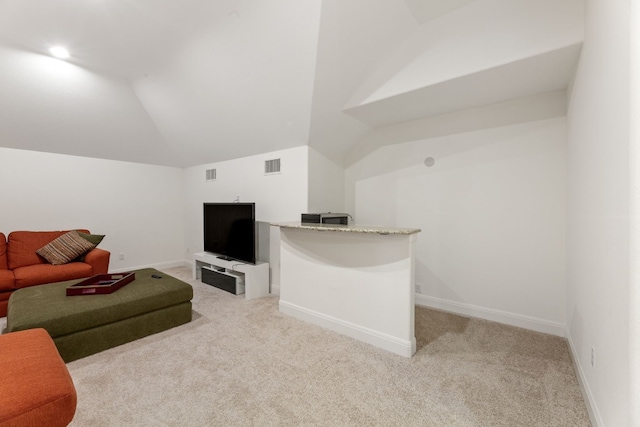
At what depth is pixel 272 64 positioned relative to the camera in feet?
9.11

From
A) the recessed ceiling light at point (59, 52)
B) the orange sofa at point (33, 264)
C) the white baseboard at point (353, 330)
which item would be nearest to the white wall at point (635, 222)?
the white baseboard at point (353, 330)

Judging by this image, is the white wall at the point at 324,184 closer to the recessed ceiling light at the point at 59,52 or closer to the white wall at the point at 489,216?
the white wall at the point at 489,216

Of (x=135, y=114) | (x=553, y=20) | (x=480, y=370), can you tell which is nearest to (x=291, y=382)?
(x=480, y=370)

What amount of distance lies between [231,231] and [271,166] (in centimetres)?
114

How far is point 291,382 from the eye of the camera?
75.8 inches

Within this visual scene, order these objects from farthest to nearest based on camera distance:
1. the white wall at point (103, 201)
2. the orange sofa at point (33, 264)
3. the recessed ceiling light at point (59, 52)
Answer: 1. the white wall at point (103, 201)
2. the orange sofa at point (33, 264)
3. the recessed ceiling light at point (59, 52)

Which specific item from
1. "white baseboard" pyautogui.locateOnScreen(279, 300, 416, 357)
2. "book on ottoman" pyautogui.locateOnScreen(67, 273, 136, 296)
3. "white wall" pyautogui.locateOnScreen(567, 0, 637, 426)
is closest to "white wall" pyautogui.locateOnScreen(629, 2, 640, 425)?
"white wall" pyautogui.locateOnScreen(567, 0, 637, 426)

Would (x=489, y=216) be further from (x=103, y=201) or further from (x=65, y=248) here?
(x=103, y=201)

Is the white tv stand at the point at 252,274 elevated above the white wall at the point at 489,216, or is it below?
below

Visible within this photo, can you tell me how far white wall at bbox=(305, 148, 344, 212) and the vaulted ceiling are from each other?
0.19 m

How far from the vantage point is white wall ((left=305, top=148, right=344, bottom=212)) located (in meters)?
3.63

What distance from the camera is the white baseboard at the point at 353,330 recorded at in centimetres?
229

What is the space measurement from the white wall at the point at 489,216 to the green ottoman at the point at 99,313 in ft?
9.20

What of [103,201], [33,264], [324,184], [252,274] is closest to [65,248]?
[33,264]
